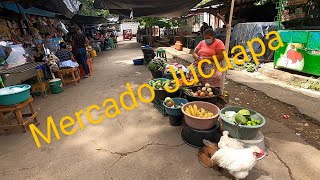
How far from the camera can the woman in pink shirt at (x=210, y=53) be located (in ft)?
13.5

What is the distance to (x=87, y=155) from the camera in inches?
128

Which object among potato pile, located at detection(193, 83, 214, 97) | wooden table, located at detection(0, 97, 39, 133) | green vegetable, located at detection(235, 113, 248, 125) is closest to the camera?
green vegetable, located at detection(235, 113, 248, 125)

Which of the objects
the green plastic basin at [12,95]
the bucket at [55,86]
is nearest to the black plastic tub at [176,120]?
the green plastic basin at [12,95]

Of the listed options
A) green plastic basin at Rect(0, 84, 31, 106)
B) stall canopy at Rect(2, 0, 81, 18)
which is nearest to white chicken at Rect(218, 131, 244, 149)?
green plastic basin at Rect(0, 84, 31, 106)

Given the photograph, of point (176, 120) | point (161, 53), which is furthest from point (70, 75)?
point (176, 120)

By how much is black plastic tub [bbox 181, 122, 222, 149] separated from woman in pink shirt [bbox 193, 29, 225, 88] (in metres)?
1.39

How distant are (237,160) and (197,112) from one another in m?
1.06

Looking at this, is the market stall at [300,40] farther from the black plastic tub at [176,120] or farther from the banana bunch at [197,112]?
the black plastic tub at [176,120]

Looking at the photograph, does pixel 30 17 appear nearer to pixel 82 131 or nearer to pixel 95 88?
pixel 95 88

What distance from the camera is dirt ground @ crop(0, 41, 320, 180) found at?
279cm

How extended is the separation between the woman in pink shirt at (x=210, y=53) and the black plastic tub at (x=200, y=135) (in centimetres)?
139

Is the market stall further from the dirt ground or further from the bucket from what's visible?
the bucket

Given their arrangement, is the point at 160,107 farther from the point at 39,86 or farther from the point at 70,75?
the point at 70,75

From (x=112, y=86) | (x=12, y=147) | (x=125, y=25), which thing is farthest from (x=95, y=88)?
(x=125, y=25)
